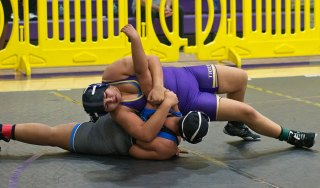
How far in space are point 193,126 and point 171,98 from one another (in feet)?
0.86

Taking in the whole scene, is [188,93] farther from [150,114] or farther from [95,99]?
[95,99]

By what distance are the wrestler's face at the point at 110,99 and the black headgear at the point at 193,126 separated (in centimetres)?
42

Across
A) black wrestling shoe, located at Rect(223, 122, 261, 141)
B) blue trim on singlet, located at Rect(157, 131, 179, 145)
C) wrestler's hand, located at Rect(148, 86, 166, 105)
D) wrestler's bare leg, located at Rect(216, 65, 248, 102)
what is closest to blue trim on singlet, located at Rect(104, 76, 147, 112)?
wrestler's hand, located at Rect(148, 86, 166, 105)

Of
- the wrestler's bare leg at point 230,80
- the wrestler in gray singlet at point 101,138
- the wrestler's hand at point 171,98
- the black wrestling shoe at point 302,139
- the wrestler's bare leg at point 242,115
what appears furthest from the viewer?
the wrestler's bare leg at point 230,80

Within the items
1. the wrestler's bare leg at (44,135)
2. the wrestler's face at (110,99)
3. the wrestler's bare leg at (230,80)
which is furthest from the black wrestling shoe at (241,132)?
the wrestler's bare leg at (44,135)

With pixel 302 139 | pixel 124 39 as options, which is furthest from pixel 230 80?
pixel 124 39

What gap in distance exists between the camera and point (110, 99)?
15.4ft

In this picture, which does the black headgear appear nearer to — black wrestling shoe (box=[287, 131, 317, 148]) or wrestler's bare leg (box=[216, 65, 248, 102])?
wrestler's bare leg (box=[216, 65, 248, 102])

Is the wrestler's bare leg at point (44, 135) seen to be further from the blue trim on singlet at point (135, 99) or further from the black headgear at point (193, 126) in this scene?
the black headgear at point (193, 126)

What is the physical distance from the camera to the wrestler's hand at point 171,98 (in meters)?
4.74

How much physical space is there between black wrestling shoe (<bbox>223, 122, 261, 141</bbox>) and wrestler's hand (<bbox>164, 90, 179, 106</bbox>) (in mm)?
744

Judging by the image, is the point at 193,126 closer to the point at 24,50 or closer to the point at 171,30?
the point at 24,50

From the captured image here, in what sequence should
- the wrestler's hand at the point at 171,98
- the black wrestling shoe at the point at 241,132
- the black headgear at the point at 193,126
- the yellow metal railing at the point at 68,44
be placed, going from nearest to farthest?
1. the black headgear at the point at 193,126
2. the wrestler's hand at the point at 171,98
3. the black wrestling shoe at the point at 241,132
4. the yellow metal railing at the point at 68,44

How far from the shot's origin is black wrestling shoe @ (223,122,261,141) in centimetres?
536
